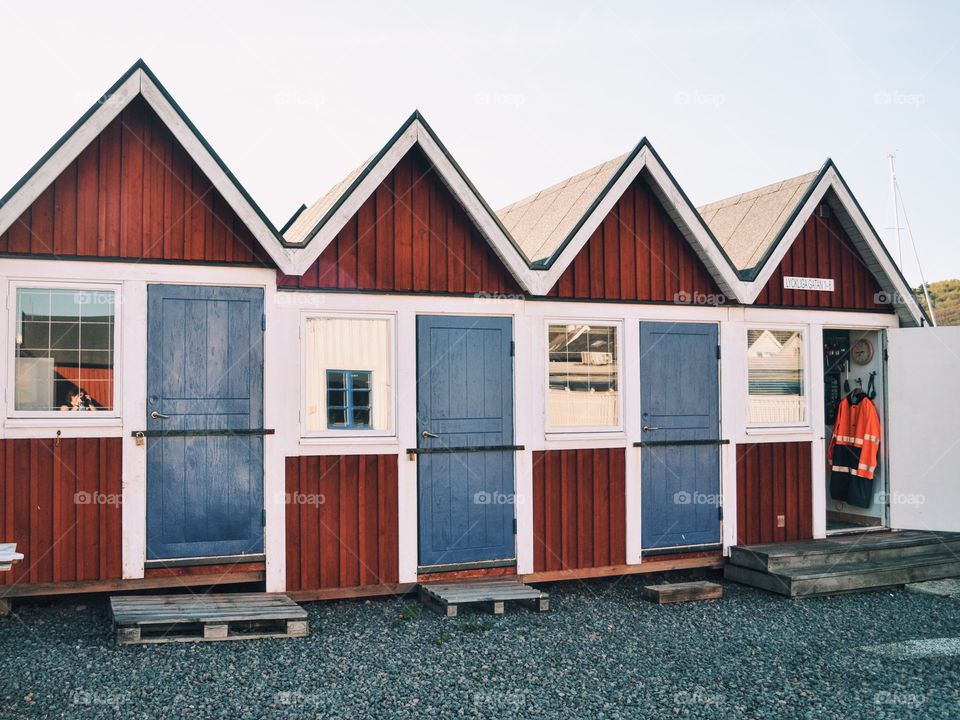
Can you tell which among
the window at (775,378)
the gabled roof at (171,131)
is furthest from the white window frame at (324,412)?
the window at (775,378)

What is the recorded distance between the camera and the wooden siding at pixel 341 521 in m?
8.41

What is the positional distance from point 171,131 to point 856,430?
8.27 metres

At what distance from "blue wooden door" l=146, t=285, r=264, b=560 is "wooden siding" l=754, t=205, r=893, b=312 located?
5.53 metres

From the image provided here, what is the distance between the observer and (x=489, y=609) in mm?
8320

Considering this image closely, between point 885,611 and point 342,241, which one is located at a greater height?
point 342,241

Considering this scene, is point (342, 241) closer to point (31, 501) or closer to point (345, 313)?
point (345, 313)

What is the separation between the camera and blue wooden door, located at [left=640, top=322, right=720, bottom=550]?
9.76 m

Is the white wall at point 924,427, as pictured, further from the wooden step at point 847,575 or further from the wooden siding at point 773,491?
the wooden siding at point 773,491

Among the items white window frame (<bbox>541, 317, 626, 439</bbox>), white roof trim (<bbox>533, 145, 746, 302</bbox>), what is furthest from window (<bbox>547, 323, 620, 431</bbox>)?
white roof trim (<bbox>533, 145, 746, 302</bbox>)

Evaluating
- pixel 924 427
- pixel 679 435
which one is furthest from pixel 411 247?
pixel 924 427

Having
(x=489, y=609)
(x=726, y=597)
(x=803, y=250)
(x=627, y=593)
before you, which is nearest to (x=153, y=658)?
(x=489, y=609)

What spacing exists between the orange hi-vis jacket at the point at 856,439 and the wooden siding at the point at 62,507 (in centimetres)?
815

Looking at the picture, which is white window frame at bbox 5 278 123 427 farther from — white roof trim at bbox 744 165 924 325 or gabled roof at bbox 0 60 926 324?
white roof trim at bbox 744 165 924 325

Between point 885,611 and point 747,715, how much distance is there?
3.53 m
